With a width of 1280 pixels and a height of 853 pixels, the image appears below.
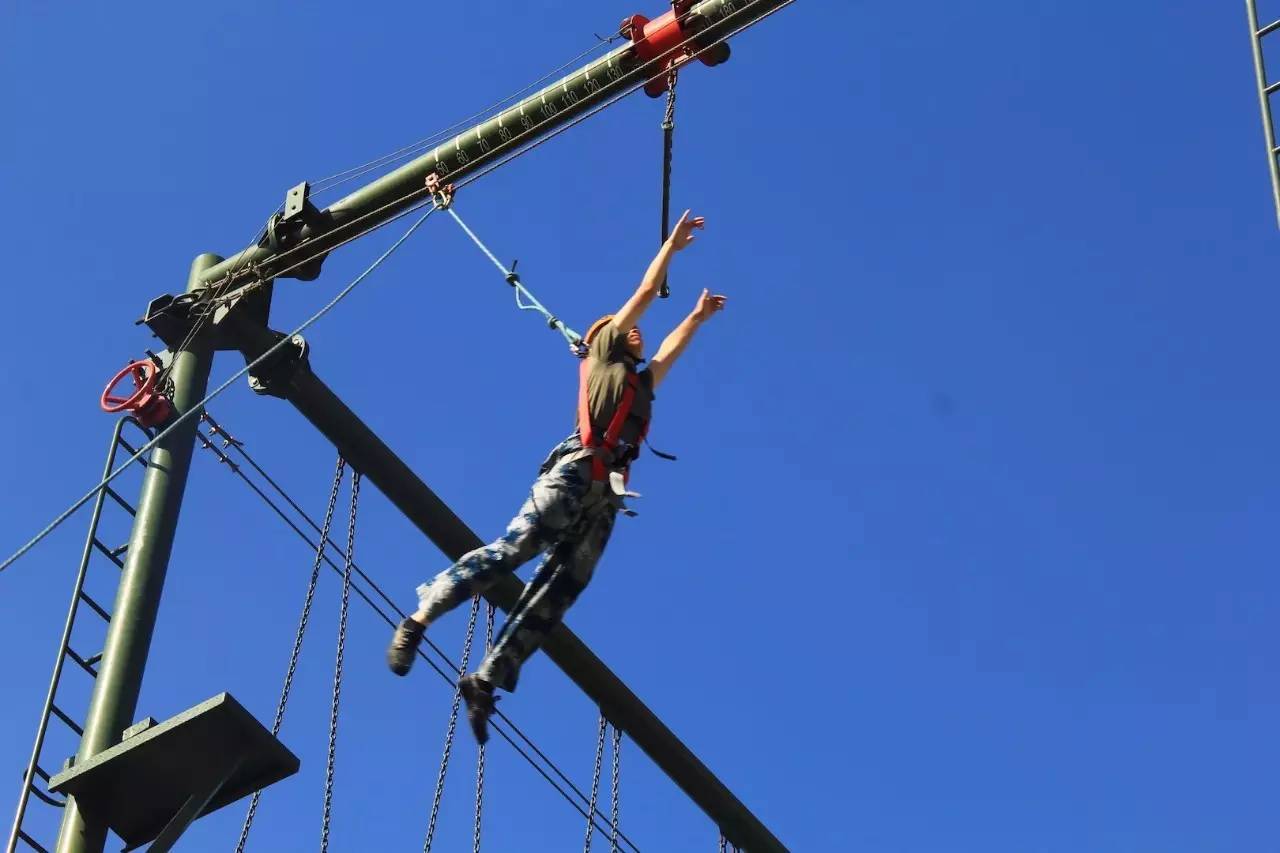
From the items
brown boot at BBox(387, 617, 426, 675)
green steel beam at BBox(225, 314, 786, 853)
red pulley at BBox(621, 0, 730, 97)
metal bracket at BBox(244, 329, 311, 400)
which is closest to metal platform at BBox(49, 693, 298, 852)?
brown boot at BBox(387, 617, 426, 675)

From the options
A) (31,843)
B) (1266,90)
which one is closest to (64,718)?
(31,843)

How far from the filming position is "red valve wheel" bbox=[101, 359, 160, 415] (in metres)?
11.2

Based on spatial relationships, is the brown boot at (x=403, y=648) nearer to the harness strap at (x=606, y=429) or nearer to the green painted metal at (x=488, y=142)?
the harness strap at (x=606, y=429)

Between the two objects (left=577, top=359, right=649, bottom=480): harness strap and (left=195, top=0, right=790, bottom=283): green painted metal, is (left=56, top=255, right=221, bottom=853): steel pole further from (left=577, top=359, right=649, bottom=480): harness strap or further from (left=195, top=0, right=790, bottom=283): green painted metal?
(left=577, top=359, right=649, bottom=480): harness strap

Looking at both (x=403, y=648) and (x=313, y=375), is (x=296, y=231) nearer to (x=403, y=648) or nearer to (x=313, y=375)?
(x=313, y=375)

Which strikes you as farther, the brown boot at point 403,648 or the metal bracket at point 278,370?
the metal bracket at point 278,370

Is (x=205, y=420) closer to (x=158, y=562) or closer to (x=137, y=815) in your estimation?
(x=158, y=562)

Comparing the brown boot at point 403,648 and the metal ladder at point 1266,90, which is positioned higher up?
the brown boot at point 403,648

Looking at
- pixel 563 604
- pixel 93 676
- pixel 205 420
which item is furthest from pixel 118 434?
pixel 563 604

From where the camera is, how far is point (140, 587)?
10.5 metres

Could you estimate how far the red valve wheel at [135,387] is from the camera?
1117 centimetres

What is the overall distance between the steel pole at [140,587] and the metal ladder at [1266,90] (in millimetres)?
6170

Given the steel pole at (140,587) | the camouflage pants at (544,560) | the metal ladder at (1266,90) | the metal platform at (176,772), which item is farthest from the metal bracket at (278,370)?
the metal ladder at (1266,90)

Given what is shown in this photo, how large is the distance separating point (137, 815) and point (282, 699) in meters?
1.11
